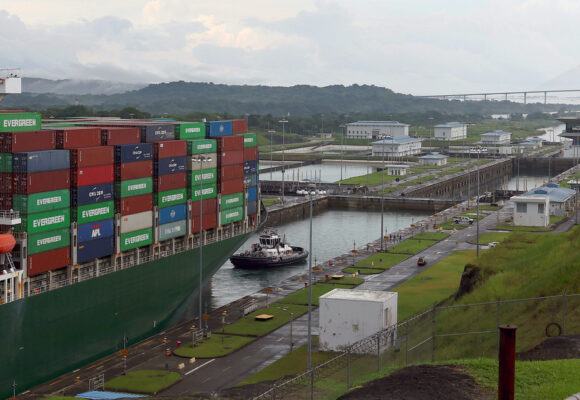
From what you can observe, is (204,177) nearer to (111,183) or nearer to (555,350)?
(111,183)

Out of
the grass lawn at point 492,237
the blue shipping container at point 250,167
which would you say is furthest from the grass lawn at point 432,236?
the blue shipping container at point 250,167

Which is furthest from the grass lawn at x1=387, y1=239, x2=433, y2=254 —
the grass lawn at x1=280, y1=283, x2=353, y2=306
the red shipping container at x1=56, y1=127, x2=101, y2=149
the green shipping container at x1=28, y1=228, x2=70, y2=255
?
the green shipping container at x1=28, y1=228, x2=70, y2=255

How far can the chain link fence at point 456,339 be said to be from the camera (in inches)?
1246

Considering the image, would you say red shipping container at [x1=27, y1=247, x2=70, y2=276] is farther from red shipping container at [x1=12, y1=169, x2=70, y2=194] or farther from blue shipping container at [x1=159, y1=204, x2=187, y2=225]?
blue shipping container at [x1=159, y1=204, x2=187, y2=225]

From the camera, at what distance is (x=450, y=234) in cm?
9169

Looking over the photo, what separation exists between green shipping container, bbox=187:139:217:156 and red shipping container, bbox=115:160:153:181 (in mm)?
5157

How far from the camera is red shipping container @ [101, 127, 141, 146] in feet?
167

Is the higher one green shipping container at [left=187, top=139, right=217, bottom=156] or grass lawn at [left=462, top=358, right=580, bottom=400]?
green shipping container at [left=187, top=139, right=217, bottom=156]

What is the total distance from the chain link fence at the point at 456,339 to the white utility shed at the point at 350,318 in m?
5.55

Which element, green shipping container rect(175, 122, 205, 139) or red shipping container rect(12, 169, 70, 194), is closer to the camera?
red shipping container rect(12, 169, 70, 194)

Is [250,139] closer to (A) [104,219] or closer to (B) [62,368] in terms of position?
(A) [104,219]

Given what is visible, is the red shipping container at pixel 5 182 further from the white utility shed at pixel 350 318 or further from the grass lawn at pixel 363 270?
the grass lawn at pixel 363 270

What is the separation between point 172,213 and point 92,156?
9364 millimetres

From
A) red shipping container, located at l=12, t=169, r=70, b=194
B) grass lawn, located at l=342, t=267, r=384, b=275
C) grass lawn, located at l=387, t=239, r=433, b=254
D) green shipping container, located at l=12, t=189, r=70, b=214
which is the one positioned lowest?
grass lawn, located at l=342, t=267, r=384, b=275
